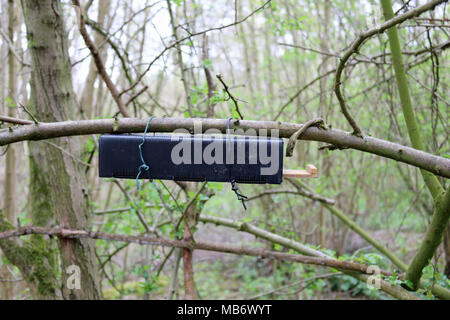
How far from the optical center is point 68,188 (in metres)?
2.54

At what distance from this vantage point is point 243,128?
1495 mm

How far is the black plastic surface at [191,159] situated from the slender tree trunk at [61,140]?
1.21 meters

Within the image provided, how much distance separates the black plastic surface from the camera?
140cm

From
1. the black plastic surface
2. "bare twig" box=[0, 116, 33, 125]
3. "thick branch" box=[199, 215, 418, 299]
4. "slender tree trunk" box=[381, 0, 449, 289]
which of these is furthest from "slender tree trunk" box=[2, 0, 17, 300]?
"slender tree trunk" box=[381, 0, 449, 289]

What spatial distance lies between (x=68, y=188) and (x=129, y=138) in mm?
1314

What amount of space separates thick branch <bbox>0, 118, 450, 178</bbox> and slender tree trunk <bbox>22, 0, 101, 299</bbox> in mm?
1006

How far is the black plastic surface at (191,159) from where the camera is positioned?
4.58 feet

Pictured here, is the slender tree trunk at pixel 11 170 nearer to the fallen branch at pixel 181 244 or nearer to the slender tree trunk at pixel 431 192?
the fallen branch at pixel 181 244

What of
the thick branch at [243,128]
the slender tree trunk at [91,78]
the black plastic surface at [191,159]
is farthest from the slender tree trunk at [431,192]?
the slender tree trunk at [91,78]

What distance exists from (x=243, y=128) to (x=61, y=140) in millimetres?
1581

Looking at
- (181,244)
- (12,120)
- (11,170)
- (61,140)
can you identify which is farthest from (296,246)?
(11,170)

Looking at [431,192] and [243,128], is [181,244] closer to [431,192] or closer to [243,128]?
[243,128]
